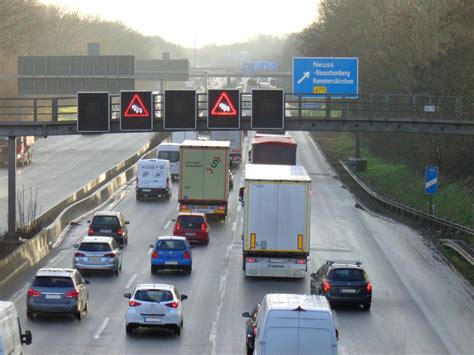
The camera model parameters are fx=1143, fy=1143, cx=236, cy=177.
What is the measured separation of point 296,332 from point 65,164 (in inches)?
2876

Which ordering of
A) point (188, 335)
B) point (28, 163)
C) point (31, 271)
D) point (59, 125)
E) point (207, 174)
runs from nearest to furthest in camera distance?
1. point (188, 335)
2. point (31, 271)
3. point (59, 125)
4. point (207, 174)
5. point (28, 163)

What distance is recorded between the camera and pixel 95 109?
145 feet

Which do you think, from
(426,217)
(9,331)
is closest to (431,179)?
(426,217)

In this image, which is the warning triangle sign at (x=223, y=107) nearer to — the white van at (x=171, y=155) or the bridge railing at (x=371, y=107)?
the bridge railing at (x=371, y=107)

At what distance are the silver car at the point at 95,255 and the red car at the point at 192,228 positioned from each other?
28.8 ft

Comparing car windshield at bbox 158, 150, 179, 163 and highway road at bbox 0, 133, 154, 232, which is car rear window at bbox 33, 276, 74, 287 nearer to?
highway road at bbox 0, 133, 154, 232

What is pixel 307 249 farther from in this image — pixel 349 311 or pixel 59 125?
pixel 59 125

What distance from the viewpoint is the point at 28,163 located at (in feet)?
298

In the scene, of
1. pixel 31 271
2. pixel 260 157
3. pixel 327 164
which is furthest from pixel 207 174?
pixel 327 164

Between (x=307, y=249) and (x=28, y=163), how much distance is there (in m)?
56.1

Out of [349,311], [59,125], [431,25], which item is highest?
[431,25]

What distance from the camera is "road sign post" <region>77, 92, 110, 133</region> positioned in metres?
44.0

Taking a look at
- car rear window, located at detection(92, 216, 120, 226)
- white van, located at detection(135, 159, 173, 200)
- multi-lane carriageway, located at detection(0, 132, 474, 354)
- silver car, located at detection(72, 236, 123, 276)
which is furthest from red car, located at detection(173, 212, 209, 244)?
white van, located at detection(135, 159, 173, 200)

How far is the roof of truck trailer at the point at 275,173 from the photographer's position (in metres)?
37.8
